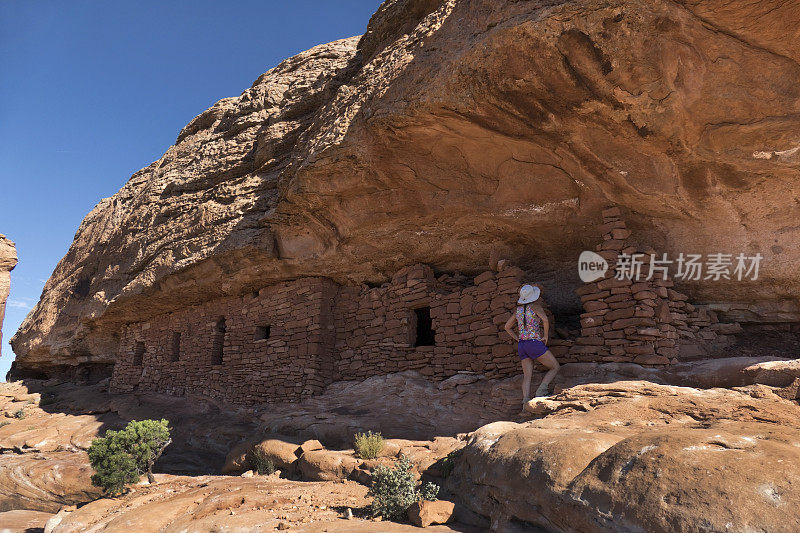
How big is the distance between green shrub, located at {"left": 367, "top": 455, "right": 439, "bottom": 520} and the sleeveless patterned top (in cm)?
234

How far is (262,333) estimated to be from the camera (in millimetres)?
9508

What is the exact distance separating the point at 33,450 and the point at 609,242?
954cm

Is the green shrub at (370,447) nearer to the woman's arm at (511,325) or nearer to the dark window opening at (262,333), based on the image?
the woman's arm at (511,325)

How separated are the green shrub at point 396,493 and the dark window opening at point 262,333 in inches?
225

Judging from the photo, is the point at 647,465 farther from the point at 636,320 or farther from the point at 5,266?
the point at 5,266

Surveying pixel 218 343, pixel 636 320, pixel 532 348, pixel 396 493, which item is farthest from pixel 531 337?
pixel 218 343

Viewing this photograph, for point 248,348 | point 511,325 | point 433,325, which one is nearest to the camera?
point 511,325

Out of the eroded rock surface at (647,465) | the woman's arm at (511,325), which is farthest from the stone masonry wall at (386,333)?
the eroded rock surface at (647,465)

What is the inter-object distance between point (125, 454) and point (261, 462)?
152 centimetres

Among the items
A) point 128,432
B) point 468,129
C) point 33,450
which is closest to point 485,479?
point 468,129

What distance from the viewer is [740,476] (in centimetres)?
240

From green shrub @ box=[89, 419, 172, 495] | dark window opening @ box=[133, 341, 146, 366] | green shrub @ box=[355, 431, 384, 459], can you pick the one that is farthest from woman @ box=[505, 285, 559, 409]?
dark window opening @ box=[133, 341, 146, 366]

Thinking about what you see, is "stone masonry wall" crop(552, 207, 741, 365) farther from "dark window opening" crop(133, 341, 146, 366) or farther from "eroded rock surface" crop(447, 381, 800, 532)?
"dark window opening" crop(133, 341, 146, 366)

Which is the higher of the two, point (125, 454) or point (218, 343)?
point (218, 343)
